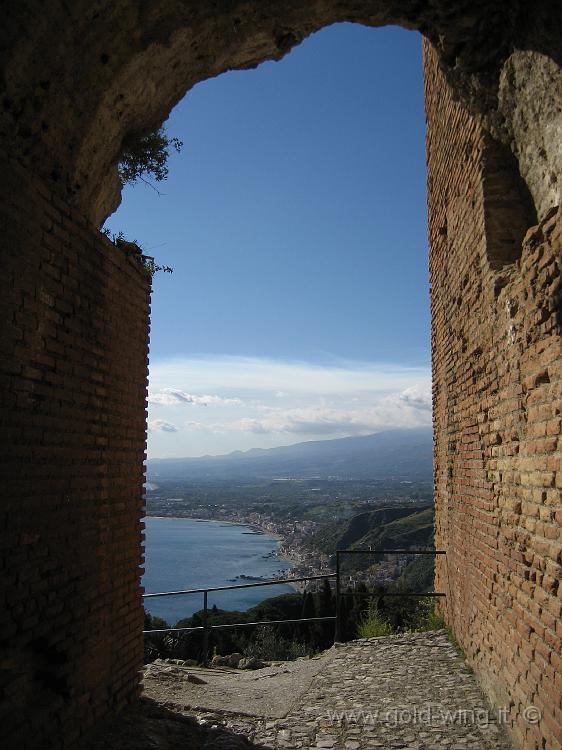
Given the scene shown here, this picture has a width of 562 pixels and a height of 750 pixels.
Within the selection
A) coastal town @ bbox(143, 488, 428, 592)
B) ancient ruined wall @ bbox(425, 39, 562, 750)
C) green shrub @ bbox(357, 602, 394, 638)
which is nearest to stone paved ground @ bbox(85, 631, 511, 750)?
ancient ruined wall @ bbox(425, 39, 562, 750)

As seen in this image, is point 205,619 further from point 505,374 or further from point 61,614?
point 505,374

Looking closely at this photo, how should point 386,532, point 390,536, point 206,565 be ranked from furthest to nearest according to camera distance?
point 206,565
point 386,532
point 390,536

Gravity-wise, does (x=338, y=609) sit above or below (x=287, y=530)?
above

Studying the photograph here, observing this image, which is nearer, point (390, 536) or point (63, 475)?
point (63, 475)

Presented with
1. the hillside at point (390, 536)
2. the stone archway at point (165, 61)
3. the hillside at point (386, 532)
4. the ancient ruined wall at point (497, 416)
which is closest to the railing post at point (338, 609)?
the ancient ruined wall at point (497, 416)

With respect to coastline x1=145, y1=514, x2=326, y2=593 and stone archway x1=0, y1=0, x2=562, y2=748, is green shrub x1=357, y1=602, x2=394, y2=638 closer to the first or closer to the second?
stone archway x1=0, y1=0, x2=562, y2=748

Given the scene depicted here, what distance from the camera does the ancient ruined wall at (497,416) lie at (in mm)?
3525

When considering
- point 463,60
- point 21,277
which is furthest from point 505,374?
point 21,277

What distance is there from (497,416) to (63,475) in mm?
3224

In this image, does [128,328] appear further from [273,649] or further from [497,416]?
[273,649]

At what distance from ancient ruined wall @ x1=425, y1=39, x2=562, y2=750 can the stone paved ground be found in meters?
0.29

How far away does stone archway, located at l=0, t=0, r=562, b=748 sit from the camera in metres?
3.31

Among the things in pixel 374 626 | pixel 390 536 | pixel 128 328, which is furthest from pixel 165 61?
pixel 390 536

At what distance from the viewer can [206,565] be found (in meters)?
41.8
